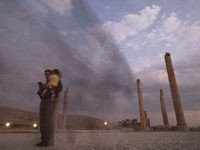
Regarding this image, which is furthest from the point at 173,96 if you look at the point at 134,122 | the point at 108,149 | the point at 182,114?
the point at 134,122

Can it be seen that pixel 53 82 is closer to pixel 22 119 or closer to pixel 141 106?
pixel 141 106

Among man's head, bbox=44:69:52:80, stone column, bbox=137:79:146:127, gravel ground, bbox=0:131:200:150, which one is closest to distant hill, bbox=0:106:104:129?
stone column, bbox=137:79:146:127

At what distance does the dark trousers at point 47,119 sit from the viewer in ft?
10.9

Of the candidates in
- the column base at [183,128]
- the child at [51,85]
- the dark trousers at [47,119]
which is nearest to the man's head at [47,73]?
the child at [51,85]

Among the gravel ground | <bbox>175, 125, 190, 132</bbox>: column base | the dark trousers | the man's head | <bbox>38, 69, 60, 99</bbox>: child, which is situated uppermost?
the man's head

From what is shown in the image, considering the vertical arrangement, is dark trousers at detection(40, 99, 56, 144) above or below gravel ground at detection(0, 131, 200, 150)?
above

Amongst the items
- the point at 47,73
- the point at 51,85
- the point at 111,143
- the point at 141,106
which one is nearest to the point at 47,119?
the point at 51,85

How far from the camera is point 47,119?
334 cm

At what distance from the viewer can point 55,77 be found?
3.31 metres

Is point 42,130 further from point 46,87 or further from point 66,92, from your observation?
point 66,92

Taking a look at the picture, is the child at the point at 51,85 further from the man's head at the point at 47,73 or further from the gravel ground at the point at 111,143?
the gravel ground at the point at 111,143

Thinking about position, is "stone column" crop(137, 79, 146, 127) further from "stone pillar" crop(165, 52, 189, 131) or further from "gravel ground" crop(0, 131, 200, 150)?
"gravel ground" crop(0, 131, 200, 150)

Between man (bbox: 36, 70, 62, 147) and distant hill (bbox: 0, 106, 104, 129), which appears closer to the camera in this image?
man (bbox: 36, 70, 62, 147)

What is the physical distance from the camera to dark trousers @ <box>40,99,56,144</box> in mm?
3322
